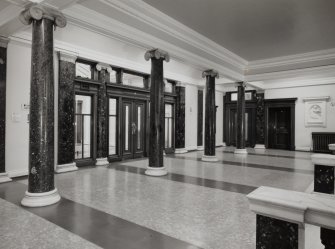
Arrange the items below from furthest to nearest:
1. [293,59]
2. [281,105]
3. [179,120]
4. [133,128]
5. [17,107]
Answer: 1. [281,105]
2. [179,120]
3. [293,59]
4. [133,128]
5. [17,107]

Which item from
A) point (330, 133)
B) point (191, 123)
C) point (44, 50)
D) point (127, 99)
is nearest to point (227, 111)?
point (191, 123)

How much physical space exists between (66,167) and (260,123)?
10.7m

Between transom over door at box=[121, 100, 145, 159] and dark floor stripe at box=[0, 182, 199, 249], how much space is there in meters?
4.82

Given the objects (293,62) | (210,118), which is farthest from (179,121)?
(293,62)

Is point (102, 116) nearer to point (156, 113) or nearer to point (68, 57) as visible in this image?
point (68, 57)

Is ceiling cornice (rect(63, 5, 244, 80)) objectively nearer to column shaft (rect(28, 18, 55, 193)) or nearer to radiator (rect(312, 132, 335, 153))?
column shaft (rect(28, 18, 55, 193))

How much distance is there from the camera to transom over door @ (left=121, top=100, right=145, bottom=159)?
8742 millimetres

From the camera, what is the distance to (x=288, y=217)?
141 centimetres

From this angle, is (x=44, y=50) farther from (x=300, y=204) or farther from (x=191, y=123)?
(x=191, y=123)

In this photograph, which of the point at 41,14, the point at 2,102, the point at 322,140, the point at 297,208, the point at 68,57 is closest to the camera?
the point at 297,208

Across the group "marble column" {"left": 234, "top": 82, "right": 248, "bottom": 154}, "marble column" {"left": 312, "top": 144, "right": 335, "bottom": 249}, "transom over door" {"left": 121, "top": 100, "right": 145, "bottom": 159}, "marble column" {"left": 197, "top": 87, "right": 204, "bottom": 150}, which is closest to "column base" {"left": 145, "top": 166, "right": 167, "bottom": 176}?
"transom over door" {"left": 121, "top": 100, "right": 145, "bottom": 159}

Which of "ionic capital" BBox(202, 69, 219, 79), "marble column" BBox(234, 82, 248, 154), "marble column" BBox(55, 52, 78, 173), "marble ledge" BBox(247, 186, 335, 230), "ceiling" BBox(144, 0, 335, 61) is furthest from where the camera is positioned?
"marble column" BBox(234, 82, 248, 154)

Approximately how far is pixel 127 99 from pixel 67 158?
10.2 feet

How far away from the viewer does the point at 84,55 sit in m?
7.02
